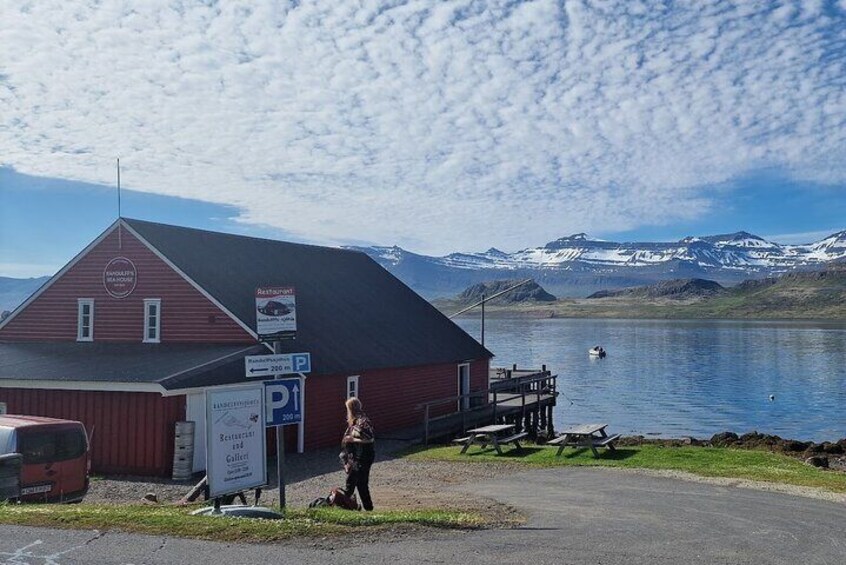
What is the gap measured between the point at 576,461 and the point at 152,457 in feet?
37.0

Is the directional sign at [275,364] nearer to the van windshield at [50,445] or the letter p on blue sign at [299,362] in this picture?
the letter p on blue sign at [299,362]

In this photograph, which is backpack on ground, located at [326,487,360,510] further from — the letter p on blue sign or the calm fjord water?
the calm fjord water

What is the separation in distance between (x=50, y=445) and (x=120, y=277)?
1268 cm

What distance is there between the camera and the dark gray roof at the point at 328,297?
27844 mm

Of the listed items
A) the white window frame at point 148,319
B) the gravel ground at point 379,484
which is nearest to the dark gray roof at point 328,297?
the white window frame at point 148,319

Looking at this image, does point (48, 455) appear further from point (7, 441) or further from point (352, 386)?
point (352, 386)

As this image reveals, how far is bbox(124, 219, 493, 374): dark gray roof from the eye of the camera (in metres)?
27.8

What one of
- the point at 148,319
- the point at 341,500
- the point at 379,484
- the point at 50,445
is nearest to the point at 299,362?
the point at 341,500

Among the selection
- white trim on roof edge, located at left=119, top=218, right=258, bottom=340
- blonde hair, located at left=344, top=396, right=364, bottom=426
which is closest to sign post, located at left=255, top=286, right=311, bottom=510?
blonde hair, located at left=344, top=396, right=364, bottom=426

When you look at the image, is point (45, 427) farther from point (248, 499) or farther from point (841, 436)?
point (841, 436)

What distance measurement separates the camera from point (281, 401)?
530 inches

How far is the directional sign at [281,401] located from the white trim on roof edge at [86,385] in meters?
9.15

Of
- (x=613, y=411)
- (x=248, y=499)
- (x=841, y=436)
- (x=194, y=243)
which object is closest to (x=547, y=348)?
(x=613, y=411)

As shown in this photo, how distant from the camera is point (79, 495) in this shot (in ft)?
54.5
